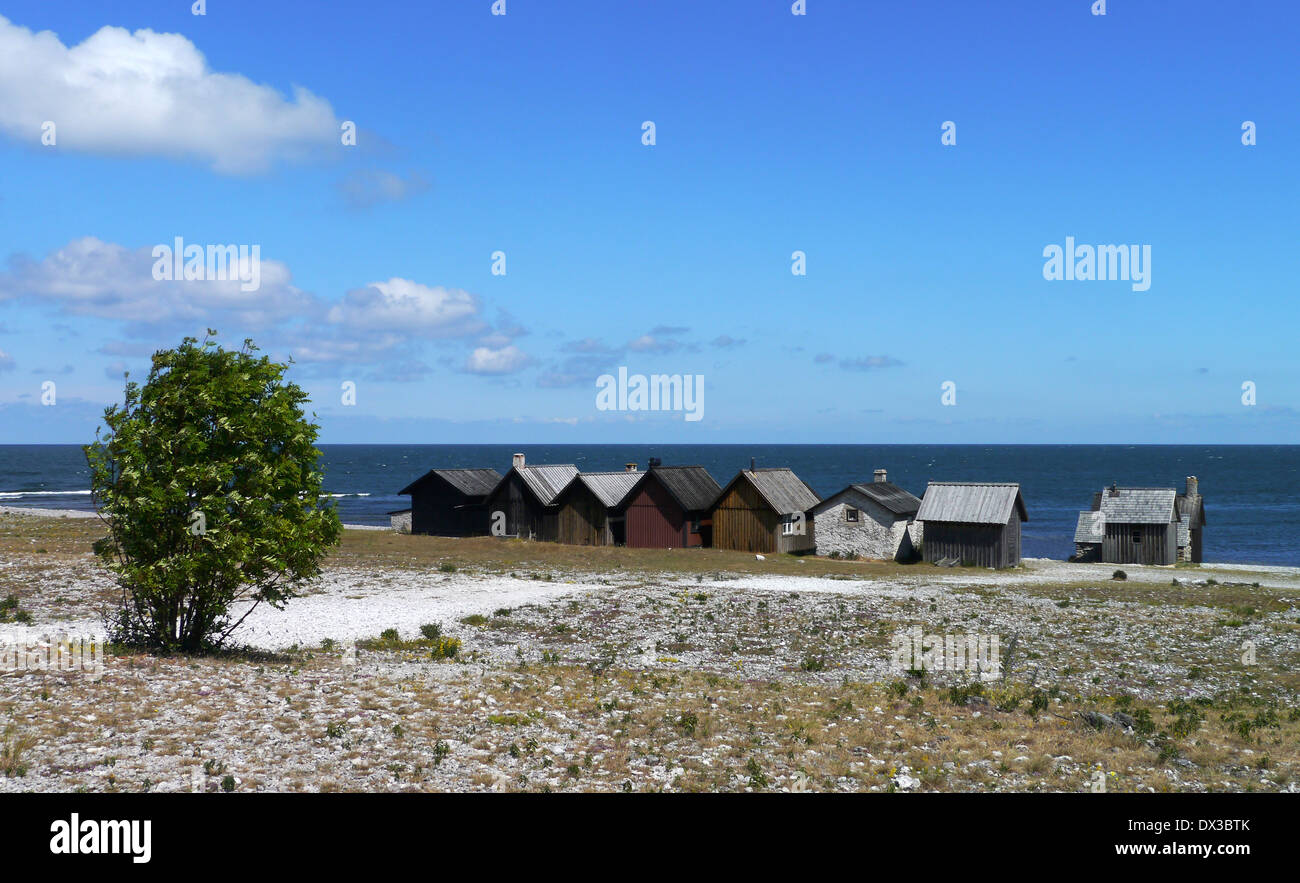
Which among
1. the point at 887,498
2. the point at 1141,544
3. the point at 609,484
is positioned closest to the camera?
the point at 887,498

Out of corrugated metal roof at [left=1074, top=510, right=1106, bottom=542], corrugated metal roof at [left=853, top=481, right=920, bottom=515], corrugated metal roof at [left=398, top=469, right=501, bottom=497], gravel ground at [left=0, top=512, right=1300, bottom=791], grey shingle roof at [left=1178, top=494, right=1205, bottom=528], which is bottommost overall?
gravel ground at [left=0, top=512, right=1300, bottom=791]

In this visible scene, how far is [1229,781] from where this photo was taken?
1524cm

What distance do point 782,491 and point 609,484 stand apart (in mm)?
13224

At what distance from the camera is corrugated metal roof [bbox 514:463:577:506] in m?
70.6

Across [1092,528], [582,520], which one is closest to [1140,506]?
[1092,528]

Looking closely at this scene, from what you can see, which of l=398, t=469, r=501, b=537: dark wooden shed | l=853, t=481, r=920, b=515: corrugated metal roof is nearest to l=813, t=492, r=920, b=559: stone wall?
l=853, t=481, r=920, b=515: corrugated metal roof

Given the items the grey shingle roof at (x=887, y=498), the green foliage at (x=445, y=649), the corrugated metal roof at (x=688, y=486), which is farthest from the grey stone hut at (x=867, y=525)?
the green foliage at (x=445, y=649)

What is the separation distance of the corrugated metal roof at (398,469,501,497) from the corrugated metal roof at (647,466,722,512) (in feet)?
53.7

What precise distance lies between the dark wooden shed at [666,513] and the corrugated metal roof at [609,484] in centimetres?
156

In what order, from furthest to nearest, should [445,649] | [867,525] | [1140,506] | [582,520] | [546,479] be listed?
[546,479]
[582,520]
[1140,506]
[867,525]
[445,649]

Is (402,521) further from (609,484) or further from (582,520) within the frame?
(609,484)

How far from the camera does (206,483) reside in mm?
20219

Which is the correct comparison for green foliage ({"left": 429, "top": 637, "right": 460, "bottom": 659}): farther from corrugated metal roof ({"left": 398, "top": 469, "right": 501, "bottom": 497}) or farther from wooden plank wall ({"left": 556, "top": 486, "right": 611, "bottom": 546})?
corrugated metal roof ({"left": 398, "top": 469, "right": 501, "bottom": 497})

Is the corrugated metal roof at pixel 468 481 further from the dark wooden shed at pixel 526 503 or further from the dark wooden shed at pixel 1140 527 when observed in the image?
the dark wooden shed at pixel 1140 527
